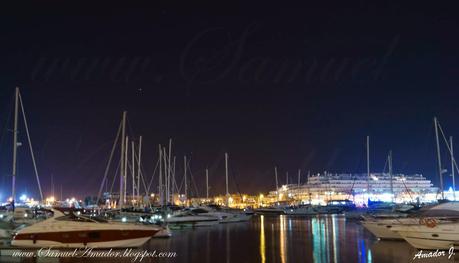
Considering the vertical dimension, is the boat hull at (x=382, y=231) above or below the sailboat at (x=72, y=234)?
below

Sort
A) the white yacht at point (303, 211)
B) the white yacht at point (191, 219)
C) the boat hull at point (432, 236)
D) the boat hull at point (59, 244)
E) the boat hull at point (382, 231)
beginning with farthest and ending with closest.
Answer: the white yacht at point (303, 211) < the white yacht at point (191, 219) < the boat hull at point (382, 231) < the boat hull at point (59, 244) < the boat hull at point (432, 236)

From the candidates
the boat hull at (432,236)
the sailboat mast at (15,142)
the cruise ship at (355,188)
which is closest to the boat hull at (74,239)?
the sailboat mast at (15,142)

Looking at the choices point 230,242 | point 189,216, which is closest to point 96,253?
point 230,242

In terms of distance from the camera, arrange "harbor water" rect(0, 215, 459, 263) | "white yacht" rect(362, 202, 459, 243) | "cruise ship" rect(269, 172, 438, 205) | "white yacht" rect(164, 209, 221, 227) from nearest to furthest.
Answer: "harbor water" rect(0, 215, 459, 263) → "white yacht" rect(362, 202, 459, 243) → "white yacht" rect(164, 209, 221, 227) → "cruise ship" rect(269, 172, 438, 205)

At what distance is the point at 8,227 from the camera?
3033 cm

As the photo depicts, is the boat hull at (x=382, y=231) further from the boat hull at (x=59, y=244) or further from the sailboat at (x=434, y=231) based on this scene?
the boat hull at (x=59, y=244)

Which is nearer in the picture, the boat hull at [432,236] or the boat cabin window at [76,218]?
the boat hull at [432,236]

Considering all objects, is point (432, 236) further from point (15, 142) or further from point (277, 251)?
point (15, 142)

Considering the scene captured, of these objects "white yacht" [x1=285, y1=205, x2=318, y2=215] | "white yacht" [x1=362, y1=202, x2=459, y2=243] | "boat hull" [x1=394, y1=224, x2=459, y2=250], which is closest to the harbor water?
"boat hull" [x1=394, y1=224, x2=459, y2=250]

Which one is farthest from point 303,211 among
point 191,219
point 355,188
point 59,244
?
point 355,188

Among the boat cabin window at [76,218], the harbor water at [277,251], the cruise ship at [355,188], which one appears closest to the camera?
the harbor water at [277,251]

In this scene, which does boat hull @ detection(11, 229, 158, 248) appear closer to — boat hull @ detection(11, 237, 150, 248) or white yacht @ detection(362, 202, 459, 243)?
boat hull @ detection(11, 237, 150, 248)

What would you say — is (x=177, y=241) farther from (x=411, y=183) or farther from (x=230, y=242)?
(x=411, y=183)

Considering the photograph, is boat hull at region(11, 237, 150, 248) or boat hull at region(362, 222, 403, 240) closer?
boat hull at region(11, 237, 150, 248)
